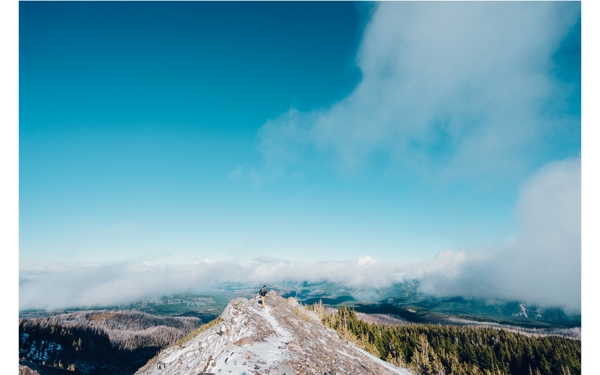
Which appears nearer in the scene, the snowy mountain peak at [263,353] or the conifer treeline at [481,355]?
the snowy mountain peak at [263,353]

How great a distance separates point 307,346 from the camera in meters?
30.4

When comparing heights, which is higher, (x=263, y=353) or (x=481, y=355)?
(x=263, y=353)

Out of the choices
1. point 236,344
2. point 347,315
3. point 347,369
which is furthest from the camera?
point 347,315

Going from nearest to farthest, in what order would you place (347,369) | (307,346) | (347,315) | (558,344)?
(347,369) → (307,346) → (347,315) → (558,344)

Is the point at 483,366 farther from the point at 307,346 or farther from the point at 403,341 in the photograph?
the point at 307,346

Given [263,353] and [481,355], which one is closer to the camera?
[263,353]

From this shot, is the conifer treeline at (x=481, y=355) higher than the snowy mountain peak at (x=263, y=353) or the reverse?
the reverse

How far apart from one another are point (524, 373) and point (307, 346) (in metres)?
185

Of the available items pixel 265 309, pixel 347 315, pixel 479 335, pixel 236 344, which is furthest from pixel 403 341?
pixel 236 344

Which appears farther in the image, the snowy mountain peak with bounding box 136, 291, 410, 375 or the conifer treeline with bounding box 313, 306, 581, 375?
the conifer treeline with bounding box 313, 306, 581, 375

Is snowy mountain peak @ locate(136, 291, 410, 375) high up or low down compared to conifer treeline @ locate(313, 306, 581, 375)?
up
